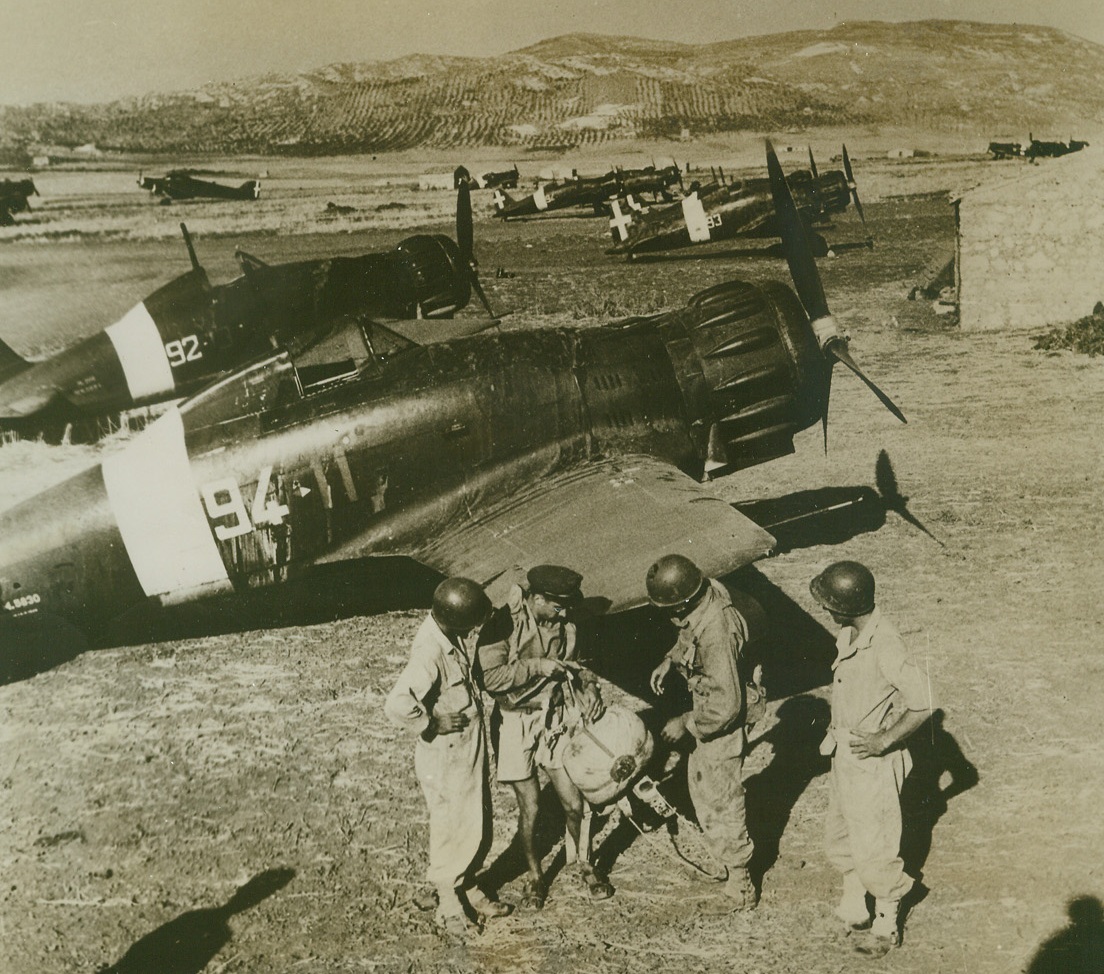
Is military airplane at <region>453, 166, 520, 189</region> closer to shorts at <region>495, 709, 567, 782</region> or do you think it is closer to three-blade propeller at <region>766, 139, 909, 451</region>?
three-blade propeller at <region>766, 139, 909, 451</region>

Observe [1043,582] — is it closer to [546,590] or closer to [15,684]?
[546,590]

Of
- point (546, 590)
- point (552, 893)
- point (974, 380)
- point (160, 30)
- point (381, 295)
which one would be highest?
point (160, 30)

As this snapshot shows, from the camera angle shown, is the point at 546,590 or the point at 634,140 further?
the point at 634,140

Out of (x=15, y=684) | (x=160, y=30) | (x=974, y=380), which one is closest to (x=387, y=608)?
(x=15, y=684)

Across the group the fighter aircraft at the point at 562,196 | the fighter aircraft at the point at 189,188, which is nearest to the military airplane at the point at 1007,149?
the fighter aircraft at the point at 562,196

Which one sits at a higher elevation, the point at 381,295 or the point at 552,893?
the point at 381,295

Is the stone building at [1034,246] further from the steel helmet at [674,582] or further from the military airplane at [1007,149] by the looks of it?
the military airplane at [1007,149]

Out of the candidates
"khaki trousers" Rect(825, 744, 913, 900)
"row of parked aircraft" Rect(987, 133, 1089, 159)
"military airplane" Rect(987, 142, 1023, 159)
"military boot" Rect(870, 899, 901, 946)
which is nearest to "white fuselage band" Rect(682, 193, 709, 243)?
"row of parked aircraft" Rect(987, 133, 1089, 159)
